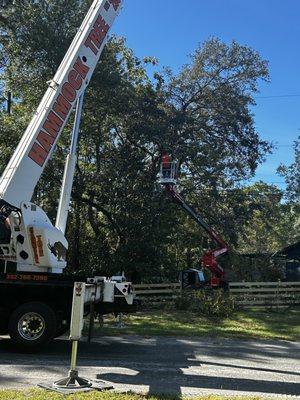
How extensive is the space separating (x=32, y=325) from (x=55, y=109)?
4419 mm

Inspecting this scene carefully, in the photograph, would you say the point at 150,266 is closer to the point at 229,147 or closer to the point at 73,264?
the point at 73,264

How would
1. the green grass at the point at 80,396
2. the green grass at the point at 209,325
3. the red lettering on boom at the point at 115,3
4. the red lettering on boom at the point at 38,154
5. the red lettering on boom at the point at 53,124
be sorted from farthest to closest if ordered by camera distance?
the green grass at the point at 209,325 < the red lettering on boom at the point at 115,3 < the red lettering on boom at the point at 53,124 < the red lettering on boom at the point at 38,154 < the green grass at the point at 80,396

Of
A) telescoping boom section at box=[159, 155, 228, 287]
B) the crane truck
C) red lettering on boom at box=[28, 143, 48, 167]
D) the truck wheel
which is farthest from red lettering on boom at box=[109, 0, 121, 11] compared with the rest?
telescoping boom section at box=[159, 155, 228, 287]

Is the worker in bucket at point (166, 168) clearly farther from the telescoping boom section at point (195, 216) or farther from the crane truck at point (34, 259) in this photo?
the crane truck at point (34, 259)

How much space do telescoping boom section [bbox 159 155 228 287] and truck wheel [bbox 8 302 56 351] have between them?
43.8 feet

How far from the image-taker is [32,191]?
34.9ft

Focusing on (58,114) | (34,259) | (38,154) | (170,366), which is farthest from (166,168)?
(170,366)

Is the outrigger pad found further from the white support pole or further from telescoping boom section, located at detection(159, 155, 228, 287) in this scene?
telescoping boom section, located at detection(159, 155, 228, 287)

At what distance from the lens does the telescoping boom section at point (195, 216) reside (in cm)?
2308

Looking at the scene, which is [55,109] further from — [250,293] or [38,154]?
[250,293]

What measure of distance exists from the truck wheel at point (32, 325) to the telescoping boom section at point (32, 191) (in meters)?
0.77

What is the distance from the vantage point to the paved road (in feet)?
24.4

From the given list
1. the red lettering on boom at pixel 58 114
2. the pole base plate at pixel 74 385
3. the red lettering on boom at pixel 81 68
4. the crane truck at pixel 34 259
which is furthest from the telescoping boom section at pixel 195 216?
the pole base plate at pixel 74 385

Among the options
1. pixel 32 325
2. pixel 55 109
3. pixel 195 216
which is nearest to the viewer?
pixel 32 325
